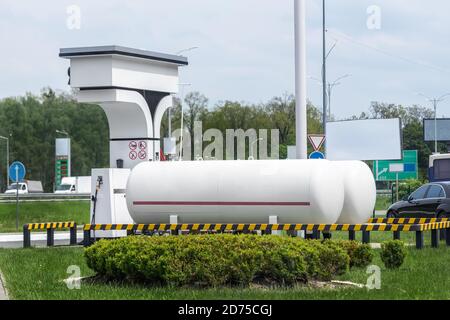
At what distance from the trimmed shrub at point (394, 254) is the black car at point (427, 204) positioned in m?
10.3

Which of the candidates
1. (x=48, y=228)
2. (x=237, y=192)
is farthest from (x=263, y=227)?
(x=48, y=228)

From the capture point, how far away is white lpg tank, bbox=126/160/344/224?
2027cm

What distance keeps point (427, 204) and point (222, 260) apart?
51.6 ft

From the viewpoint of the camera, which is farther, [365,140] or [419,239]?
[365,140]

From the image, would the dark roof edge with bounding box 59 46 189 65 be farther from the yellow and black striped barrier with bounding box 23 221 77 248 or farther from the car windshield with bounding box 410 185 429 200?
the car windshield with bounding box 410 185 429 200

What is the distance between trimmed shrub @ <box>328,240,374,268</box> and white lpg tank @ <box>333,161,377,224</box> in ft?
9.44

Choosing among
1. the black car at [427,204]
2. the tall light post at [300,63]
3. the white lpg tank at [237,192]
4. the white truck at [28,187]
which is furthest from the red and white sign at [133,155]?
the white truck at [28,187]

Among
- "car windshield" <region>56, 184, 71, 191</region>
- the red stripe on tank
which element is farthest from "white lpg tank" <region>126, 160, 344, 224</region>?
"car windshield" <region>56, 184, 71, 191</region>

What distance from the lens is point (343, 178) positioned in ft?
69.2

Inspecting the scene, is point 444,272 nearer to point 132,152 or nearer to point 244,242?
point 244,242

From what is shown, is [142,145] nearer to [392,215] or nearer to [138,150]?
[138,150]

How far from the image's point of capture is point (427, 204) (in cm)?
2969
